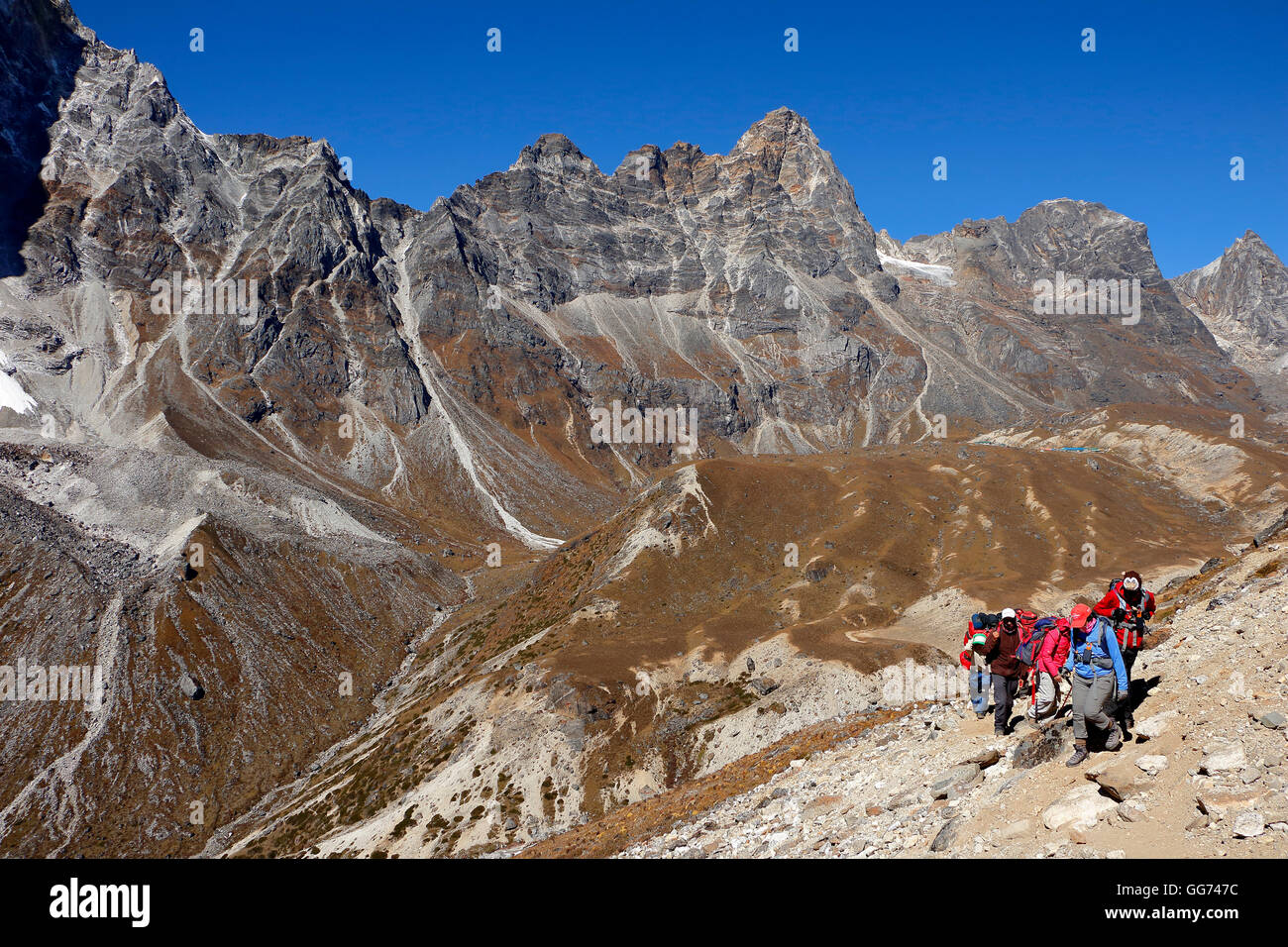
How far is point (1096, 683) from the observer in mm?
14633

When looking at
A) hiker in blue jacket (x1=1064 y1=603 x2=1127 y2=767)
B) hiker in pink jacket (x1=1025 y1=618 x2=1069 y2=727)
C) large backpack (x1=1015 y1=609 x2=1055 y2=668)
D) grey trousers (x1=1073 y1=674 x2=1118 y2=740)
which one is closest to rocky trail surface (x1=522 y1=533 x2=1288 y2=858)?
hiker in blue jacket (x1=1064 y1=603 x2=1127 y2=767)

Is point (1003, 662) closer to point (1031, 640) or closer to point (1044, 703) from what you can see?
point (1031, 640)

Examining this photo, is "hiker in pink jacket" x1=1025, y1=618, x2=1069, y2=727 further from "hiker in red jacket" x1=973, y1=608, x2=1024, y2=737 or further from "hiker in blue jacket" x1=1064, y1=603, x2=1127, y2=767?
"hiker in blue jacket" x1=1064, y1=603, x2=1127, y2=767

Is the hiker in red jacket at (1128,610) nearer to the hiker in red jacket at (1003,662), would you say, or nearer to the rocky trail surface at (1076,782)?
the rocky trail surface at (1076,782)

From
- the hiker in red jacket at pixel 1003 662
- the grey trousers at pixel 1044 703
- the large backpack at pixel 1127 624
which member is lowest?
Result: the grey trousers at pixel 1044 703

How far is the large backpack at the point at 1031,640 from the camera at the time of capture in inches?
741

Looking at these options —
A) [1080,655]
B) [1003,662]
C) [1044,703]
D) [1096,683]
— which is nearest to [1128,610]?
[1080,655]

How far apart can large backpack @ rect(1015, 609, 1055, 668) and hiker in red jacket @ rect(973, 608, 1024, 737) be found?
163 mm

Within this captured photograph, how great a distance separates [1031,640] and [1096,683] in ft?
16.0

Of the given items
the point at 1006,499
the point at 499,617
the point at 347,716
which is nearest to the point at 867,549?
the point at 1006,499

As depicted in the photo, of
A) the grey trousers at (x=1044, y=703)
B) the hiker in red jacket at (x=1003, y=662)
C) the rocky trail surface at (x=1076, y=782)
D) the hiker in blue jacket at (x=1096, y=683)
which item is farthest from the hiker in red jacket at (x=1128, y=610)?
the hiker in red jacket at (x=1003, y=662)

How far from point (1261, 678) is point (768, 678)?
1926 inches

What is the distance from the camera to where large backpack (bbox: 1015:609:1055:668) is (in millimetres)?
18812

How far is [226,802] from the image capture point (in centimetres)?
7912
